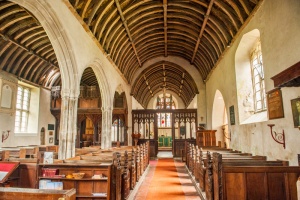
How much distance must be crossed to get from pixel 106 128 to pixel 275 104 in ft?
20.1

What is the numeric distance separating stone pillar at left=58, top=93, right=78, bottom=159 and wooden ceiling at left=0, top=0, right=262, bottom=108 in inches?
86.8

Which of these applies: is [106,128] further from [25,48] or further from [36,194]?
[36,194]

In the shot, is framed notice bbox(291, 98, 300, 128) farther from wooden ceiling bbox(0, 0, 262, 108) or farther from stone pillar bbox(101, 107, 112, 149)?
stone pillar bbox(101, 107, 112, 149)

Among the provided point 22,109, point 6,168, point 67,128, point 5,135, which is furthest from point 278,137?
point 22,109

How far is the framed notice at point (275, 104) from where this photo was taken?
12.7 feet

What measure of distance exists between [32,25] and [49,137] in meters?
5.94

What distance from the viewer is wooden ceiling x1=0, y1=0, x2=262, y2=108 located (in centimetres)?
608

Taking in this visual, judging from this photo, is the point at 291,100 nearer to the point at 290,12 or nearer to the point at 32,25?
the point at 290,12

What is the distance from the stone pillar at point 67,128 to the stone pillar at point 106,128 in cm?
313

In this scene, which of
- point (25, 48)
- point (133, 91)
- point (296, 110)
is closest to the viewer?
point (296, 110)

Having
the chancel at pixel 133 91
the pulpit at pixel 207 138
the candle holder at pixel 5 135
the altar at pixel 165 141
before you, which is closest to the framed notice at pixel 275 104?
the chancel at pixel 133 91

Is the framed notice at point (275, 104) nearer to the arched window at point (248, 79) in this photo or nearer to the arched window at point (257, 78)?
the arched window at point (257, 78)

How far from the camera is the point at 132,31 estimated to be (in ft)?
28.1

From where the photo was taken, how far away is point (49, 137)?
36.0 ft
